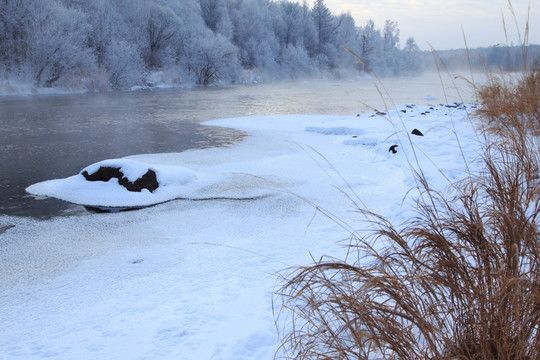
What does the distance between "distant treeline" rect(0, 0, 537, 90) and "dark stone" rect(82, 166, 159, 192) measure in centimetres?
326

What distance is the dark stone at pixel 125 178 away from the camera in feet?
19.8

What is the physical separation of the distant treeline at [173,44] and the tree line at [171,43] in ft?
0.23

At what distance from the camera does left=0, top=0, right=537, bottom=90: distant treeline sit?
27.2 metres

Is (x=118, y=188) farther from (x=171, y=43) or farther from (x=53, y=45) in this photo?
(x=171, y=43)

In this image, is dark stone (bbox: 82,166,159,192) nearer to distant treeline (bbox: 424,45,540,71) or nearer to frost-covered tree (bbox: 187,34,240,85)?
distant treeline (bbox: 424,45,540,71)

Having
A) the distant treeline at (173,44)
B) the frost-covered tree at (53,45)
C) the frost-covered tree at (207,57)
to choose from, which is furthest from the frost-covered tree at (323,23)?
the frost-covered tree at (53,45)

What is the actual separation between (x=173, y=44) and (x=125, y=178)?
3809 centimetres

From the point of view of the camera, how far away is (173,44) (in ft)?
135

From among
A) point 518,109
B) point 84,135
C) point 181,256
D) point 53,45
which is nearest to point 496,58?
point 518,109

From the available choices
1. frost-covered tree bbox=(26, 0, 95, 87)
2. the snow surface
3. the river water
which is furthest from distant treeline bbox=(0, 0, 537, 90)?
the river water

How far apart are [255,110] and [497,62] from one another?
1327 cm

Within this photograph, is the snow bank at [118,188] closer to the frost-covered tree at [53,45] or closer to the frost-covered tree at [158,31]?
the frost-covered tree at [53,45]

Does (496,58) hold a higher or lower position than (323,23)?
lower

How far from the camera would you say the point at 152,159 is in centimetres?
824
